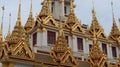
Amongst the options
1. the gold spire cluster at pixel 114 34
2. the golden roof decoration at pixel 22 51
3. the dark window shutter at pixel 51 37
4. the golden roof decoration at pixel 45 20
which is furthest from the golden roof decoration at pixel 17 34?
the gold spire cluster at pixel 114 34

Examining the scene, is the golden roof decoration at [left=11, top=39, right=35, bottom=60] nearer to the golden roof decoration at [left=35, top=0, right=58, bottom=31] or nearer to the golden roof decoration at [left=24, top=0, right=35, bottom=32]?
the golden roof decoration at [left=35, top=0, right=58, bottom=31]

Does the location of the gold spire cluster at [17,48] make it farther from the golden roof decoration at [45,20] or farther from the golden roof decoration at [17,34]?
the golden roof decoration at [45,20]

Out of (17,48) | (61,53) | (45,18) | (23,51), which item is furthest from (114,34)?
(17,48)

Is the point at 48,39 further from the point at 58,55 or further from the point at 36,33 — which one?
the point at 58,55

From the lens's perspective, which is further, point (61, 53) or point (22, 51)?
point (61, 53)

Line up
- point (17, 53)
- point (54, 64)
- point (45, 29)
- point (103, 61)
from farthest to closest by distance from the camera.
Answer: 1. point (45, 29)
2. point (103, 61)
3. point (54, 64)
4. point (17, 53)

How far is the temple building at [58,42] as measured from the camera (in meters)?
20.0

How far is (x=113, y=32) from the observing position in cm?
4062

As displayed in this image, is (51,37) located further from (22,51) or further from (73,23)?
(22,51)

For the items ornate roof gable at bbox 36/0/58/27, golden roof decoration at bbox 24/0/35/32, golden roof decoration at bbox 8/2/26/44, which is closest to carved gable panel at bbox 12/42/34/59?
golden roof decoration at bbox 8/2/26/44

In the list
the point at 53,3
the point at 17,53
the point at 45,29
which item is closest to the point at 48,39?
the point at 45,29

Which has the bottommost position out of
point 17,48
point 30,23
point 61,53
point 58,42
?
point 61,53

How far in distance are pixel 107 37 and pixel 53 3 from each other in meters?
9.35

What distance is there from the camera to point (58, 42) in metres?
22.1
